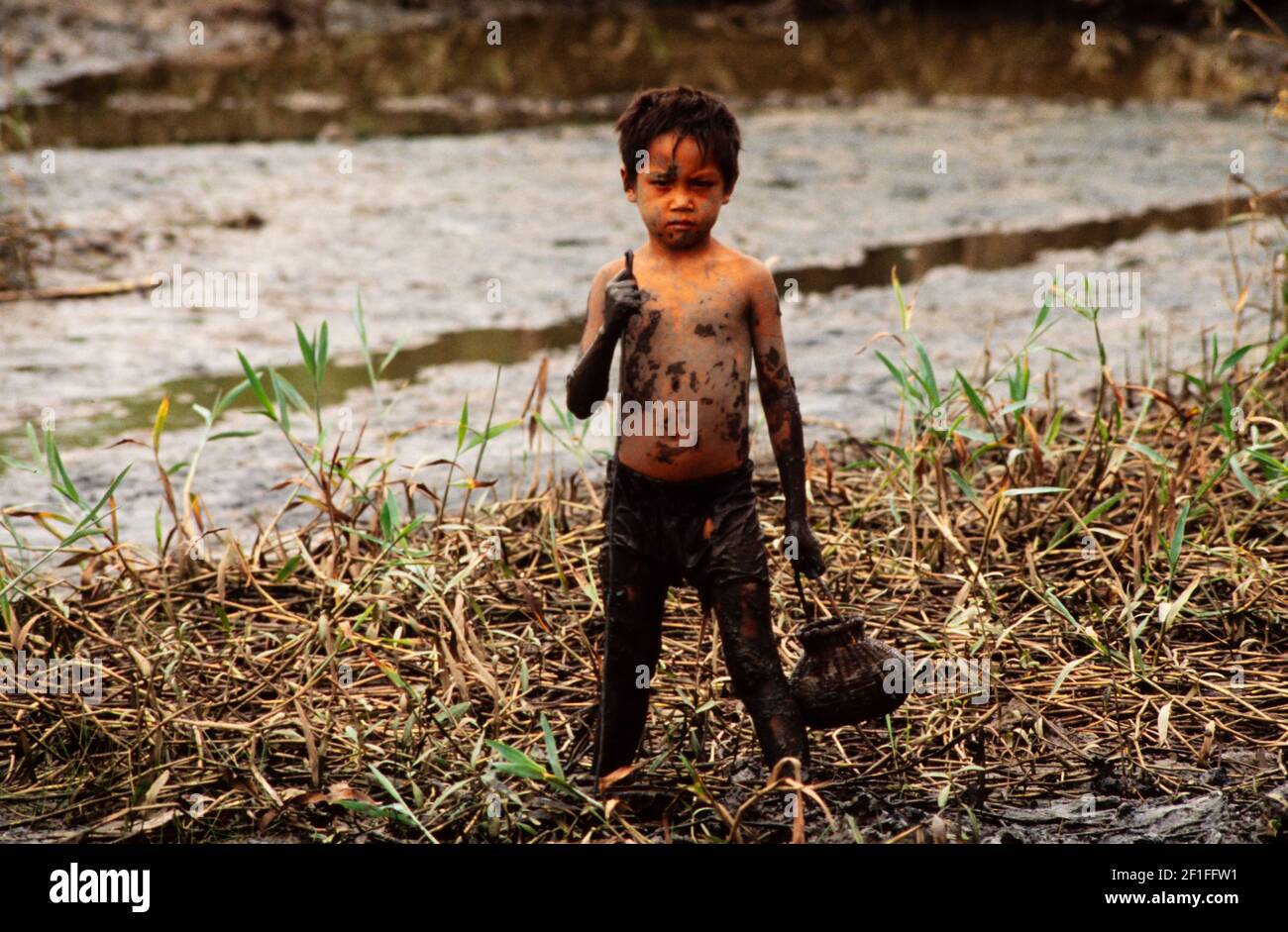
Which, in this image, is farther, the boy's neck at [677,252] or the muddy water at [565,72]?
the muddy water at [565,72]

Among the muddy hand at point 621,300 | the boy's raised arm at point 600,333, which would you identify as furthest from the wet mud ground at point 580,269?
the muddy hand at point 621,300

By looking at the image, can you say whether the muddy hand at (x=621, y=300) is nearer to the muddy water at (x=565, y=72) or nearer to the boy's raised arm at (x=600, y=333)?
the boy's raised arm at (x=600, y=333)

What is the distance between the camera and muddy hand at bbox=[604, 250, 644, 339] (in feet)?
9.77

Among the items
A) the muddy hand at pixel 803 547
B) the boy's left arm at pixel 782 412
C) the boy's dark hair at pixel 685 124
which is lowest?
the muddy hand at pixel 803 547

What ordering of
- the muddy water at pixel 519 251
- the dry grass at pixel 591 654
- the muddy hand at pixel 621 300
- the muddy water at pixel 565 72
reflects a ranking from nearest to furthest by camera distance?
the muddy hand at pixel 621 300, the dry grass at pixel 591 654, the muddy water at pixel 519 251, the muddy water at pixel 565 72

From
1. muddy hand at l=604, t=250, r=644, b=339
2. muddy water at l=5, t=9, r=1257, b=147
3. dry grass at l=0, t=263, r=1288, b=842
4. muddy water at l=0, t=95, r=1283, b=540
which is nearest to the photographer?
muddy hand at l=604, t=250, r=644, b=339

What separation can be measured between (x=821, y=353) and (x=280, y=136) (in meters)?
5.45

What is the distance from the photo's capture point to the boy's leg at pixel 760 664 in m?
3.13

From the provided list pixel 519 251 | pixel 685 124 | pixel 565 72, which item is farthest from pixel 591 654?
pixel 565 72

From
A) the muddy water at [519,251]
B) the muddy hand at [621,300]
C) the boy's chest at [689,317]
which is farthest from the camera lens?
the muddy water at [519,251]

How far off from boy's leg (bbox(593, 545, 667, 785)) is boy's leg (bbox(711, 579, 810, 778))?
143 mm

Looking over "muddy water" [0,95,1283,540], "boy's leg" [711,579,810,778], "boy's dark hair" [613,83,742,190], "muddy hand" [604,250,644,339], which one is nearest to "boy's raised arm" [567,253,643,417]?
"muddy hand" [604,250,644,339]

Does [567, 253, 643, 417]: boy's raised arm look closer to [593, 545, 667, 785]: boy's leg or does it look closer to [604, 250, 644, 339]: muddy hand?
[604, 250, 644, 339]: muddy hand

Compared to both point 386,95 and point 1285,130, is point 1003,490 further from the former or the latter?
point 386,95
